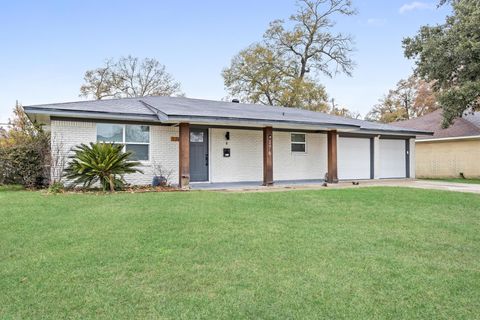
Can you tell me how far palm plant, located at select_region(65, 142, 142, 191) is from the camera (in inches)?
408

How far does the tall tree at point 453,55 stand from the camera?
14734 millimetres

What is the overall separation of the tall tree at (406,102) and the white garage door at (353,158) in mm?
24366

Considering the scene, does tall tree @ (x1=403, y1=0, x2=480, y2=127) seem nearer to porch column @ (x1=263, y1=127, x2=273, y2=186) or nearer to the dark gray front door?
porch column @ (x1=263, y1=127, x2=273, y2=186)

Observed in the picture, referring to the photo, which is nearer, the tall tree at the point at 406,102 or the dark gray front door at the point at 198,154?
the dark gray front door at the point at 198,154

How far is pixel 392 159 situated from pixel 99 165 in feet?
46.7

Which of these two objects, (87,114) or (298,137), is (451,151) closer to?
(298,137)

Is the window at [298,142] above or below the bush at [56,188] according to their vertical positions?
above

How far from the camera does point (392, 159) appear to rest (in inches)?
720

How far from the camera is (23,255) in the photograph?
4.61 m

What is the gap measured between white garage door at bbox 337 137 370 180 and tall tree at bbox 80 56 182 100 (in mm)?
22979

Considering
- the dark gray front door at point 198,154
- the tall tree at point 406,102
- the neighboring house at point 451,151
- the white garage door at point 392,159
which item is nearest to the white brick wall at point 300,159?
the dark gray front door at point 198,154

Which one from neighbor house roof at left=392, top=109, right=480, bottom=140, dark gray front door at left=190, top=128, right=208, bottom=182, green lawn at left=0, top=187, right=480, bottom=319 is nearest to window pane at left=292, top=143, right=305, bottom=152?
dark gray front door at left=190, top=128, right=208, bottom=182

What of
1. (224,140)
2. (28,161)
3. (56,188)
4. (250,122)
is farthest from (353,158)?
(28,161)

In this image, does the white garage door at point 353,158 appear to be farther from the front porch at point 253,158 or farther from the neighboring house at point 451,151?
the neighboring house at point 451,151
